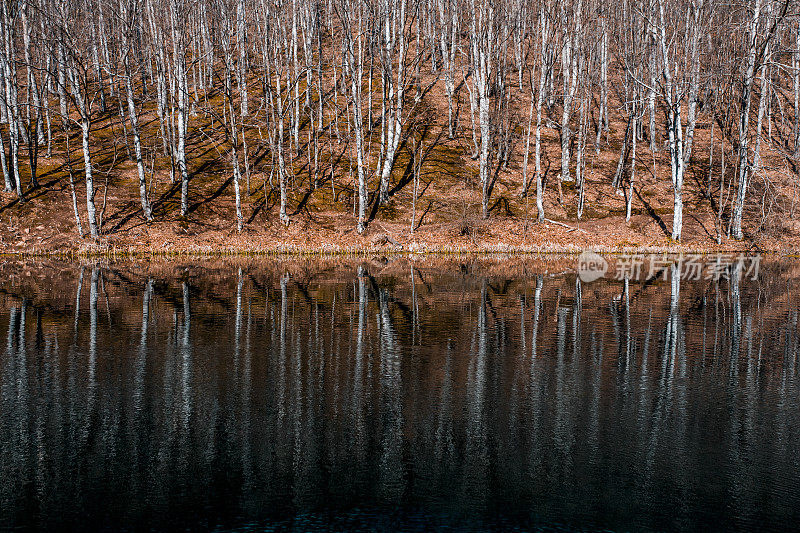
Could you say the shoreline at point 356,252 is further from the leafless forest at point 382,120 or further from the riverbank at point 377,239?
the leafless forest at point 382,120

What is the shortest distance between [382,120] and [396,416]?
1535 inches

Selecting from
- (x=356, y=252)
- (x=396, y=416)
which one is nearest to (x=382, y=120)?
(x=356, y=252)

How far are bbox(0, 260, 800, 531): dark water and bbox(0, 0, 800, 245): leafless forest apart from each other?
2225cm

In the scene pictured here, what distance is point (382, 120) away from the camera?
4756cm

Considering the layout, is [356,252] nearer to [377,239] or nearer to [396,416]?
[377,239]

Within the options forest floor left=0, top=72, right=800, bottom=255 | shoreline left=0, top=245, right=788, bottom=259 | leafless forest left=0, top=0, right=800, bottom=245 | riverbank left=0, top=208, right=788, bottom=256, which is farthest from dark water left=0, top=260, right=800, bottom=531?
leafless forest left=0, top=0, right=800, bottom=245

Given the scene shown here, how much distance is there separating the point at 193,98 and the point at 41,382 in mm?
50301

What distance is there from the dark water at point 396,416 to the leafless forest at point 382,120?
73.0ft

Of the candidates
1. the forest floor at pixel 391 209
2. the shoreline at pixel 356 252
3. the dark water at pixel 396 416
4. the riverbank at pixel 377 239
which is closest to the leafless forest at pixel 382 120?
the forest floor at pixel 391 209

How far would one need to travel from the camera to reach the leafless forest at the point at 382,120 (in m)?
41.6

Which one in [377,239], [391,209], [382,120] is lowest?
[377,239]

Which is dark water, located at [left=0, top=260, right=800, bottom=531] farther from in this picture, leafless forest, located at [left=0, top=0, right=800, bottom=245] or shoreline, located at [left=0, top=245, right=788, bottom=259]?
leafless forest, located at [left=0, top=0, right=800, bottom=245]

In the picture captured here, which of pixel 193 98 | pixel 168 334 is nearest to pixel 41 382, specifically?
pixel 168 334

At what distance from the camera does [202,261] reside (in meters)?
34.2
